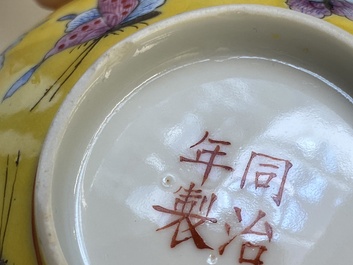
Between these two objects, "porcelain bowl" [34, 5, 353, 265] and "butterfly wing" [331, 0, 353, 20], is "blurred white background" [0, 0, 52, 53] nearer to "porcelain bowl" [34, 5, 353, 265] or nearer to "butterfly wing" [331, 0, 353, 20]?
"porcelain bowl" [34, 5, 353, 265]

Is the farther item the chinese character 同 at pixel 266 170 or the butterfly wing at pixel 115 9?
the butterfly wing at pixel 115 9

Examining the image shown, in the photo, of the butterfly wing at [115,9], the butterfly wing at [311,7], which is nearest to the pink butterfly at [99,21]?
the butterfly wing at [115,9]

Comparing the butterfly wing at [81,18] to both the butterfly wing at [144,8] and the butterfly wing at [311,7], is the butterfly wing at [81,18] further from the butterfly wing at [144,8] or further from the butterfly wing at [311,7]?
the butterfly wing at [311,7]

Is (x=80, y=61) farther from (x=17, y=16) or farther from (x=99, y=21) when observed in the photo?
(x=17, y=16)

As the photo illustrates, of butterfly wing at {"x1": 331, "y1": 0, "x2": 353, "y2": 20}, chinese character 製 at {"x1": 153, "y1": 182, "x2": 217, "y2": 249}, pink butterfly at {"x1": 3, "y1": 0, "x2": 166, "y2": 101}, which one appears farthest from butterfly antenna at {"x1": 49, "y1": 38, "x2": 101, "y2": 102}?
butterfly wing at {"x1": 331, "y1": 0, "x2": 353, "y2": 20}

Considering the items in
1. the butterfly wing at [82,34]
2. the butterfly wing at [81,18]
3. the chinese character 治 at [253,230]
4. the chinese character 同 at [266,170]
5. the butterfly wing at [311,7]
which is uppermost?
the butterfly wing at [311,7]

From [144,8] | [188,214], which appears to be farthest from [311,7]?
[188,214]
